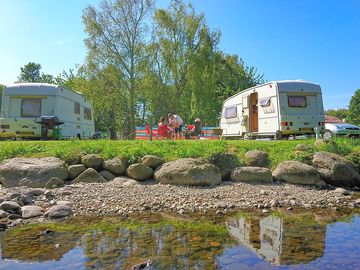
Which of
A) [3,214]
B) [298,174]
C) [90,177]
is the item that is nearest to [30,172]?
[90,177]

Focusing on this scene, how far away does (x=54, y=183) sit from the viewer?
375 inches

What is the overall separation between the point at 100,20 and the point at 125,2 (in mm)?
2435

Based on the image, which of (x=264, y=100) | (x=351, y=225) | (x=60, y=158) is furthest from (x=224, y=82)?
(x=351, y=225)

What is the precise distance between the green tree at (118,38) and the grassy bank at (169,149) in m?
18.0

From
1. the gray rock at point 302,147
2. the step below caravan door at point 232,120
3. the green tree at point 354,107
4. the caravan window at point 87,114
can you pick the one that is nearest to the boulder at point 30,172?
the gray rock at point 302,147

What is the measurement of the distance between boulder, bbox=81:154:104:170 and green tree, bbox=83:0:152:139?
63.2 feet

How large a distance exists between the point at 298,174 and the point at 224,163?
2.03 metres

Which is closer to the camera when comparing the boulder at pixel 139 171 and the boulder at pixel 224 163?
the boulder at pixel 139 171

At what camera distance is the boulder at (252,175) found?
10.2 m

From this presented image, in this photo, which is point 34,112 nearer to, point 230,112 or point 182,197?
point 230,112

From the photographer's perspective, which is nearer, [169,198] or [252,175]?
[169,198]

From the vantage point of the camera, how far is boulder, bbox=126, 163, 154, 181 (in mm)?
10125

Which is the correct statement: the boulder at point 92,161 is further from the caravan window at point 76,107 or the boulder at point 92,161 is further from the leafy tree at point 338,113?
the leafy tree at point 338,113

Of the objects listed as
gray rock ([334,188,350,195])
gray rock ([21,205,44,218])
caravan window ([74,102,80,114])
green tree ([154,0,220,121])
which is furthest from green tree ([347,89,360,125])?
gray rock ([21,205,44,218])
